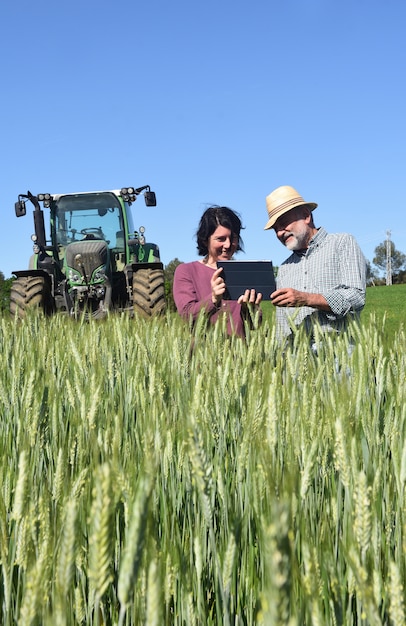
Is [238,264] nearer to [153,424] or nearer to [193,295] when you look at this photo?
[193,295]

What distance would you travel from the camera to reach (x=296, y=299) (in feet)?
7.25

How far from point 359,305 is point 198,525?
1.76m

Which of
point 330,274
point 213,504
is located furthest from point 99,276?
point 213,504

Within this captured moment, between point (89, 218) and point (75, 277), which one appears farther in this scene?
point (89, 218)

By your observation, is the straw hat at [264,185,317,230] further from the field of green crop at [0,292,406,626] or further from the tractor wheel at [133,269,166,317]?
the tractor wheel at [133,269,166,317]

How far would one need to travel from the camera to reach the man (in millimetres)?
2426

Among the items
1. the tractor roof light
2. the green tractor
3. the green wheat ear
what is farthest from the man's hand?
the tractor roof light

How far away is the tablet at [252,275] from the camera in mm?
2396

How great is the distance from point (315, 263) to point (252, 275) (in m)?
0.33

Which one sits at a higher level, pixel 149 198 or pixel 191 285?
pixel 149 198

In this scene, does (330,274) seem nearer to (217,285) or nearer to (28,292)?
(217,285)

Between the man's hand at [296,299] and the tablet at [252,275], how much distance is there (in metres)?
0.13

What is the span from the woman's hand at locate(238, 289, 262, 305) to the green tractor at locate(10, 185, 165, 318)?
13.8 feet

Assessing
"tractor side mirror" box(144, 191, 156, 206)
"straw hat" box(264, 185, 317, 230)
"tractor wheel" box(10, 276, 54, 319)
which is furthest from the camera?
"tractor side mirror" box(144, 191, 156, 206)
